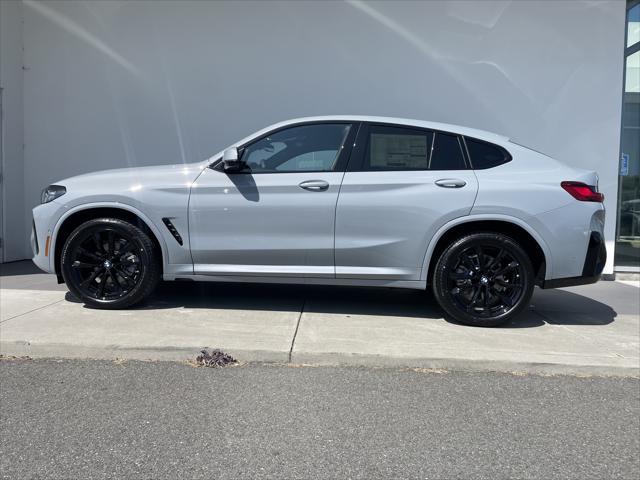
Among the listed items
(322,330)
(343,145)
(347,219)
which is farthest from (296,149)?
(322,330)

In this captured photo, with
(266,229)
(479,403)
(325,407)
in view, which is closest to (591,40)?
(266,229)

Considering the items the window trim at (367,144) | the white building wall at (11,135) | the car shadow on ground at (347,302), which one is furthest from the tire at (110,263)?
the white building wall at (11,135)

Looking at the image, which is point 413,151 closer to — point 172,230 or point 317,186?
point 317,186

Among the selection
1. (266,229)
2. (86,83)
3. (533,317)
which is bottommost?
(533,317)

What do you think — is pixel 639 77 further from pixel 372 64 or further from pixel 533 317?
pixel 533 317

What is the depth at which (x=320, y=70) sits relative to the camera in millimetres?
7691

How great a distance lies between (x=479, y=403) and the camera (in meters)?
3.28

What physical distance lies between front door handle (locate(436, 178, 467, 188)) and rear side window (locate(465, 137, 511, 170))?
222 millimetres

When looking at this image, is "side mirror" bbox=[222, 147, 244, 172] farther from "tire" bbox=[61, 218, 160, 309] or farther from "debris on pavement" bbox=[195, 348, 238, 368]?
"debris on pavement" bbox=[195, 348, 238, 368]

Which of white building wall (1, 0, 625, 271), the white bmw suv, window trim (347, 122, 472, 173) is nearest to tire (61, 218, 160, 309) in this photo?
the white bmw suv

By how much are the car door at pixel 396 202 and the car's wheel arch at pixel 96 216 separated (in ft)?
5.77

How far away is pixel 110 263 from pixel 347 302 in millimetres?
2470

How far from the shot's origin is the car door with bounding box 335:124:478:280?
15.1 ft

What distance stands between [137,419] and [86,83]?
6.72 meters
